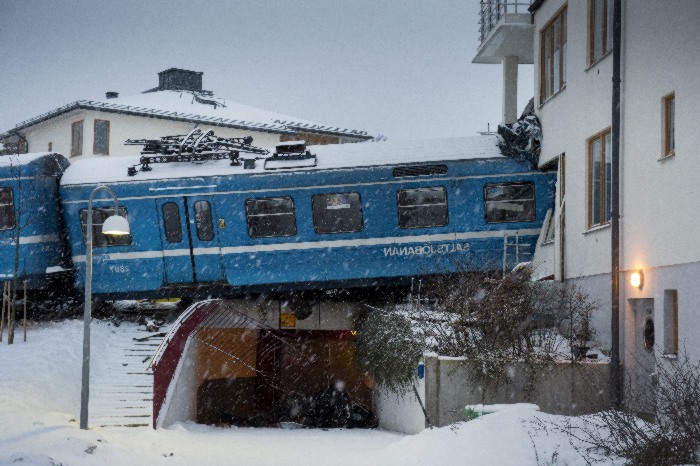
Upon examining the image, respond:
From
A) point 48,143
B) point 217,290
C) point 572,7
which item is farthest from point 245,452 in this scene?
point 48,143

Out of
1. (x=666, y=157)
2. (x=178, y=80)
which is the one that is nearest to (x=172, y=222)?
(x=666, y=157)

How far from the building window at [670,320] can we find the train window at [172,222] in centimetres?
1044

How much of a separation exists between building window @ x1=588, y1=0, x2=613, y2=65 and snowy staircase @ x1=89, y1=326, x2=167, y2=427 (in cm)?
999

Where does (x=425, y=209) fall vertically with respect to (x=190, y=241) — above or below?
above

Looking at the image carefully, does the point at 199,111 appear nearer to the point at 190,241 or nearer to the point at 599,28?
the point at 190,241

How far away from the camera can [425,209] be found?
18312mm

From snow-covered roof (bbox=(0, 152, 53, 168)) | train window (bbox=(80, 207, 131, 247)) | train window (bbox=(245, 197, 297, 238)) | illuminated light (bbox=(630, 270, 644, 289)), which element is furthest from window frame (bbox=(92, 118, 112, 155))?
illuminated light (bbox=(630, 270, 644, 289))

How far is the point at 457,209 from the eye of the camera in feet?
59.7

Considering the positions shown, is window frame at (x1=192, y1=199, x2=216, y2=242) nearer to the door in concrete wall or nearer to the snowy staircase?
the snowy staircase

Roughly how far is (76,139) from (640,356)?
86.9 feet

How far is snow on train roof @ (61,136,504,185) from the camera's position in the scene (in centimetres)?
1842

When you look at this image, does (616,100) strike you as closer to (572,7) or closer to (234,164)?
(572,7)

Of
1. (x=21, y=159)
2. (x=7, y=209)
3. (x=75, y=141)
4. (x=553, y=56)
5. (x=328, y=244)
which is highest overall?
(x=75, y=141)

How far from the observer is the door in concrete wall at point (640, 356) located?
41.4 ft
